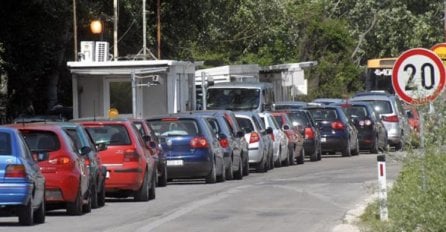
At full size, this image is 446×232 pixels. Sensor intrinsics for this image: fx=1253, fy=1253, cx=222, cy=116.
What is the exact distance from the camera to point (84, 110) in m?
34.8

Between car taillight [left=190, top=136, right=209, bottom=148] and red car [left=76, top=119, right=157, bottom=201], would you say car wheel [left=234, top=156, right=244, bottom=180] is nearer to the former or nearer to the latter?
car taillight [left=190, top=136, right=209, bottom=148]

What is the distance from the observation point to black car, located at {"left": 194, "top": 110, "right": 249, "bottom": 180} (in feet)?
96.0

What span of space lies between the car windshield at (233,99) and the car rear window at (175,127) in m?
11.0

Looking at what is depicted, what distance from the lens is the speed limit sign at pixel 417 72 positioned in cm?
1686

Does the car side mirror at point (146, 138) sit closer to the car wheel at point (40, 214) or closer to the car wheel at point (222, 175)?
the car wheel at point (222, 175)

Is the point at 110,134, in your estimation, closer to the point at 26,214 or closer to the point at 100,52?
the point at 26,214

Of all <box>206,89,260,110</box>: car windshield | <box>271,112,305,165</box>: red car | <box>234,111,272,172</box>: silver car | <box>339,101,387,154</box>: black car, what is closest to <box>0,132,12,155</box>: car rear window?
<box>234,111,272,172</box>: silver car

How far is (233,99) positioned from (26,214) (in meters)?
21.9

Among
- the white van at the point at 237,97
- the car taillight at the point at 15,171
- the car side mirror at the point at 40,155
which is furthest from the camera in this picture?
the white van at the point at 237,97

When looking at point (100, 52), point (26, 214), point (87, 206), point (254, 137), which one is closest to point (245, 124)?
point (254, 137)

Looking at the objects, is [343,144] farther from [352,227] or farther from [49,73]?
[352,227]

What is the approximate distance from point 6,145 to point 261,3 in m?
37.7

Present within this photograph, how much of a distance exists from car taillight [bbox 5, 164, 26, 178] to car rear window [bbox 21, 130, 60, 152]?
234 centimetres

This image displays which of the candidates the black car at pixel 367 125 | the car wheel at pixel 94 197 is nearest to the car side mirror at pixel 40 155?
the car wheel at pixel 94 197
